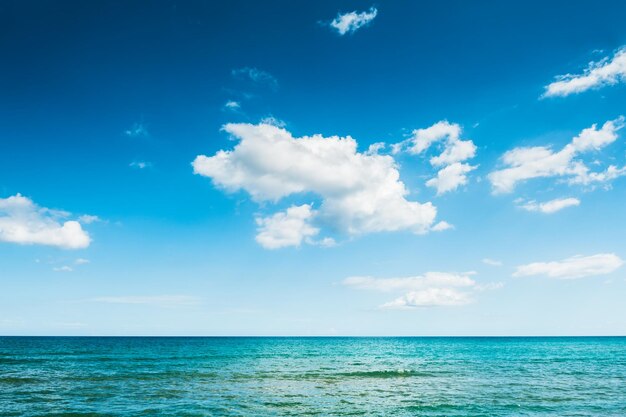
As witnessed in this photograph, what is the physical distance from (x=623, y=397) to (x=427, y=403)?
13.4 meters

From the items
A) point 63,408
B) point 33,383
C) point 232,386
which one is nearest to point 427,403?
point 232,386

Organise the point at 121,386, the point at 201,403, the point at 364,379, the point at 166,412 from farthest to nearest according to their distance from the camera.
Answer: the point at 364,379 < the point at 121,386 < the point at 201,403 < the point at 166,412

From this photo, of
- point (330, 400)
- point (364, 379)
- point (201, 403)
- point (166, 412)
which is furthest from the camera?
point (364, 379)

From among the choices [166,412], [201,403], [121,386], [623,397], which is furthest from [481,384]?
[121,386]

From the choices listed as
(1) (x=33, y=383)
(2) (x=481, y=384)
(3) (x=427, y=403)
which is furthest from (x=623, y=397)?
(1) (x=33, y=383)

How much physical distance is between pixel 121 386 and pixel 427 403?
21937 millimetres

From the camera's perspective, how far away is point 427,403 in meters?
25.4

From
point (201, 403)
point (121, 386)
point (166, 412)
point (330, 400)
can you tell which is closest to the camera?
point (166, 412)

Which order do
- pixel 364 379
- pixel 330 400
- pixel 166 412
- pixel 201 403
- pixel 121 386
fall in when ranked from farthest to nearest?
pixel 364 379 → pixel 121 386 → pixel 330 400 → pixel 201 403 → pixel 166 412

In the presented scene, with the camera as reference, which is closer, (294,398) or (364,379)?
(294,398)

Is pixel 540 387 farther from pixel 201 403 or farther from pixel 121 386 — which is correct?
pixel 121 386

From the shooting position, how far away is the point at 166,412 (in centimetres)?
2219

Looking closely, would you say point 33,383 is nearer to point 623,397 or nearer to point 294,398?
point 294,398

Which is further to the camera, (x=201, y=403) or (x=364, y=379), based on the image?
(x=364, y=379)
